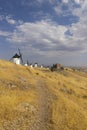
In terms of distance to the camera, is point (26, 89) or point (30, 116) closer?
point (30, 116)

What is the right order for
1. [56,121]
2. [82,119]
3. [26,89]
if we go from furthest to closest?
1. [26,89]
2. [82,119]
3. [56,121]

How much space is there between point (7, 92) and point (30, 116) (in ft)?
34.0

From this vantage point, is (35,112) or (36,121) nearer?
(36,121)

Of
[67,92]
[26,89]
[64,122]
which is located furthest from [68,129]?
[67,92]

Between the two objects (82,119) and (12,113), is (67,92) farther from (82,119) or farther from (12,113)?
(12,113)

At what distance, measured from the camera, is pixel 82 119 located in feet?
101

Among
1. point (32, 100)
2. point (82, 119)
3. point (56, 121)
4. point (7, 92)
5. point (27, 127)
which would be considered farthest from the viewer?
point (7, 92)

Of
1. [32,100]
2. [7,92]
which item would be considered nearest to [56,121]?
[32,100]

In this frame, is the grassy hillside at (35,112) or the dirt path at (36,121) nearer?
the dirt path at (36,121)

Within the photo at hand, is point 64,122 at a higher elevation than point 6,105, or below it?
below

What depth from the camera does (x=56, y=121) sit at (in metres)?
→ 28.4

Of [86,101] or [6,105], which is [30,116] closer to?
[6,105]

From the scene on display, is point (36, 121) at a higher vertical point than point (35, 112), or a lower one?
lower

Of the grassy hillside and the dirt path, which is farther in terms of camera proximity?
the grassy hillside
